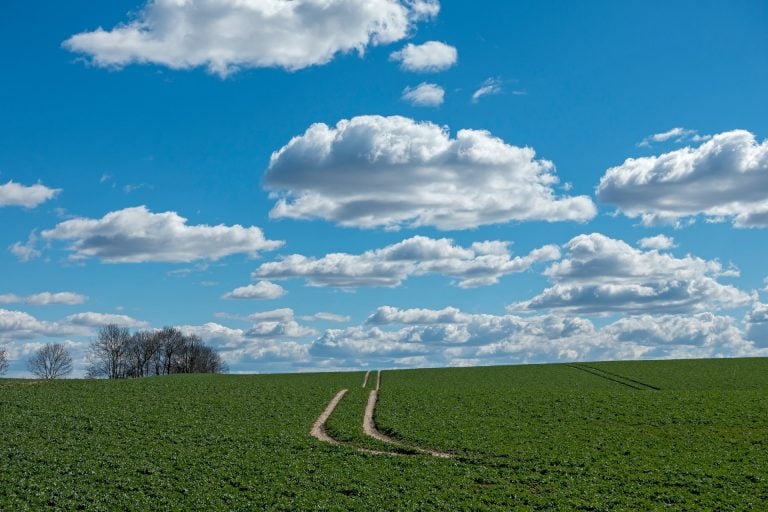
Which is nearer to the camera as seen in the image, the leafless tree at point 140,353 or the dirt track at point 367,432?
the dirt track at point 367,432

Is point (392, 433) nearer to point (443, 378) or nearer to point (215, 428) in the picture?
point (215, 428)

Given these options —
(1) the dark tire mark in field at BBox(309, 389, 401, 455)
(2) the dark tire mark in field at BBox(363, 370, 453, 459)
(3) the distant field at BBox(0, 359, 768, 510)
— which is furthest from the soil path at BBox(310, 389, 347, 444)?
(2) the dark tire mark in field at BBox(363, 370, 453, 459)

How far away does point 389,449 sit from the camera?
44.8 meters

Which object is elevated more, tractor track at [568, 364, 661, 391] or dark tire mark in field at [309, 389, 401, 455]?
tractor track at [568, 364, 661, 391]

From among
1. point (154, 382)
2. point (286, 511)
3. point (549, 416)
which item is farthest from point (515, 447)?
point (154, 382)

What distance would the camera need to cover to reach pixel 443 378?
9519 centimetres

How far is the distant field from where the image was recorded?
34188 millimetres

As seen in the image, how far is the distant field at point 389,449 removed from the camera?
34.2 metres

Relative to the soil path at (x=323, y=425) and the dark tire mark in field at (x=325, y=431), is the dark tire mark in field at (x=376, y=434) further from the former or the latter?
the soil path at (x=323, y=425)

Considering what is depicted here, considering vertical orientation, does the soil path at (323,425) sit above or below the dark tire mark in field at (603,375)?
below

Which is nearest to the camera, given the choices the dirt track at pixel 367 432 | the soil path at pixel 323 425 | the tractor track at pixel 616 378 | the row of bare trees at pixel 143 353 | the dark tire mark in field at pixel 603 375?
the dirt track at pixel 367 432

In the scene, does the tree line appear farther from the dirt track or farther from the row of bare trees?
the dirt track

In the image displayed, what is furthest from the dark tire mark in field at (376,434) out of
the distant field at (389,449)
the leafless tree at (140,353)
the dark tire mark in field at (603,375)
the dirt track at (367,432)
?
the leafless tree at (140,353)

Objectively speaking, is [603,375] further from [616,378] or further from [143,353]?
[143,353]
